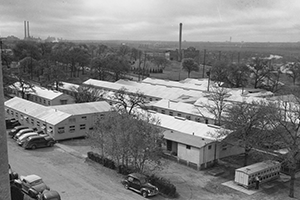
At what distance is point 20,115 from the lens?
22.7m

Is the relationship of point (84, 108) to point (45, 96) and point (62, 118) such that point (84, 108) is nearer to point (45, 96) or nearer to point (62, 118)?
point (62, 118)

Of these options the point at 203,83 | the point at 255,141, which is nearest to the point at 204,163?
the point at 255,141

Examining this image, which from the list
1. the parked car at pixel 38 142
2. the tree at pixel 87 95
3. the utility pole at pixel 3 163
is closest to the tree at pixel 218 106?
the tree at pixel 87 95

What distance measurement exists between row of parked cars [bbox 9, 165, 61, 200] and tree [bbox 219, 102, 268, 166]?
8305 mm

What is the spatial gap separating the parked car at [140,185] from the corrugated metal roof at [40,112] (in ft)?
26.1

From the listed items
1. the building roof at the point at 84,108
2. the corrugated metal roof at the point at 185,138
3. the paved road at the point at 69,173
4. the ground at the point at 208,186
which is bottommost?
the ground at the point at 208,186

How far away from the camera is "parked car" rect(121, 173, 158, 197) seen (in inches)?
502

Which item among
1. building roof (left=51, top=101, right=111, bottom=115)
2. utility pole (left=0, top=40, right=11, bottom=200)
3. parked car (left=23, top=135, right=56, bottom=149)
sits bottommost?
parked car (left=23, top=135, right=56, bottom=149)

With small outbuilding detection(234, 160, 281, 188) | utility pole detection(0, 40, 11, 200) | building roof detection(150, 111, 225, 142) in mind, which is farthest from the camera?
building roof detection(150, 111, 225, 142)

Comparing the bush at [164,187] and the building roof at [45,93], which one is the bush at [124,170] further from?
the building roof at [45,93]

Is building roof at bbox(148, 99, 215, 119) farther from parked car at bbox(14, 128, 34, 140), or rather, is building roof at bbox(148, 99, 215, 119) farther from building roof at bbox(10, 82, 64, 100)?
parked car at bbox(14, 128, 34, 140)

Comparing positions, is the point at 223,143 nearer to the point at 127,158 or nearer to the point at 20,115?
the point at 127,158

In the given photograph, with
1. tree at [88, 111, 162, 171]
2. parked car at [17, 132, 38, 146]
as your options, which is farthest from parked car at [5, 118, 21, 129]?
tree at [88, 111, 162, 171]

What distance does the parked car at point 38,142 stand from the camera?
1783 cm
